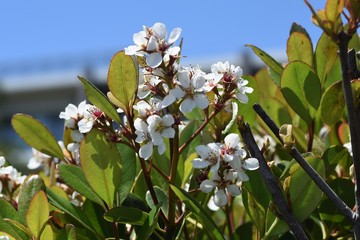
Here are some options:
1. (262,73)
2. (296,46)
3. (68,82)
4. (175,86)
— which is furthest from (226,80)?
(68,82)

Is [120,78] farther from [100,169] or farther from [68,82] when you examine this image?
[68,82]

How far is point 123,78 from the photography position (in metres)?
0.67

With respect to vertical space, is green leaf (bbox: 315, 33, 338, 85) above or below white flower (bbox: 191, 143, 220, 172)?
above

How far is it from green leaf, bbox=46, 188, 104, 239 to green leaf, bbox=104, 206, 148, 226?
2.2 inches

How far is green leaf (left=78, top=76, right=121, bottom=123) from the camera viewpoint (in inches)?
25.7

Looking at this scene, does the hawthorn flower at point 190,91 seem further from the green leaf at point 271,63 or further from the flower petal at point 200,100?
the green leaf at point 271,63

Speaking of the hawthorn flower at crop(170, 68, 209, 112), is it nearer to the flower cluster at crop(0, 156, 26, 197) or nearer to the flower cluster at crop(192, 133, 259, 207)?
the flower cluster at crop(192, 133, 259, 207)

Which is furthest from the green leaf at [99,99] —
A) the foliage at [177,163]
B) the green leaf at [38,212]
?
the green leaf at [38,212]

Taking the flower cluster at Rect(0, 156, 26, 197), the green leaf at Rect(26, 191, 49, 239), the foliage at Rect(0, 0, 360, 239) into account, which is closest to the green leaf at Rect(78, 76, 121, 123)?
the foliage at Rect(0, 0, 360, 239)

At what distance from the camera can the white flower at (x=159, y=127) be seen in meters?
0.62

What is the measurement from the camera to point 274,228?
0.64 m

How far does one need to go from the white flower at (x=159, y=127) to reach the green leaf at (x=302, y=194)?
0.42ft

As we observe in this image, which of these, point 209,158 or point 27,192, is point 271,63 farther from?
point 27,192

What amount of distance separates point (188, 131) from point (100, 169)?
17 cm
